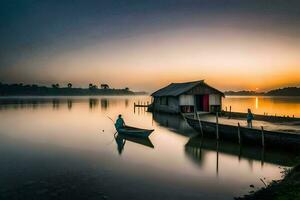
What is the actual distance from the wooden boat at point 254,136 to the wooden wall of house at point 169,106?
17.4 metres

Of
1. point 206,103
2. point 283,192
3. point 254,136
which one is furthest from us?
point 206,103

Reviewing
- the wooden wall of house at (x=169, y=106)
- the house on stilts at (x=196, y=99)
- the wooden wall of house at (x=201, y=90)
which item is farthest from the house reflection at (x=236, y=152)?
the wooden wall of house at (x=169, y=106)

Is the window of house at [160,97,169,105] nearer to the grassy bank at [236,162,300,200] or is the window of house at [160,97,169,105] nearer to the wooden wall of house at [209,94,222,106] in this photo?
the wooden wall of house at [209,94,222,106]

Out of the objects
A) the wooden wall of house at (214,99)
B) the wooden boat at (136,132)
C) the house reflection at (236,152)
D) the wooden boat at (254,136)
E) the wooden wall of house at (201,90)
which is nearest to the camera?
the house reflection at (236,152)

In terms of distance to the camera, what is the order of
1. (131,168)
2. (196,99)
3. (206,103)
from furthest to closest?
(196,99) → (206,103) → (131,168)

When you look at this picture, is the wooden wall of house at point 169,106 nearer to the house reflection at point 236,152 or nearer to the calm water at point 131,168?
the calm water at point 131,168

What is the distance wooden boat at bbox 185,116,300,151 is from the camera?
59.1 ft

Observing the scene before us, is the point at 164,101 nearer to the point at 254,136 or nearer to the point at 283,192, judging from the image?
the point at 254,136

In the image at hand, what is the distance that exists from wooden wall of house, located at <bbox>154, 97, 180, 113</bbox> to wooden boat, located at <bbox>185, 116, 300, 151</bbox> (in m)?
17.4

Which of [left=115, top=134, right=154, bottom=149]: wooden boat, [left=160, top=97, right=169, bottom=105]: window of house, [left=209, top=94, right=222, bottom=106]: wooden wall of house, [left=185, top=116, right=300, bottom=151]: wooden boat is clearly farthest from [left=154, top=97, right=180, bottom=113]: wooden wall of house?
[left=115, top=134, right=154, bottom=149]: wooden boat

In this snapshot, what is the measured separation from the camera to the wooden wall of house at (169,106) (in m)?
43.4

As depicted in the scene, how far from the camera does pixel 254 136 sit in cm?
2052

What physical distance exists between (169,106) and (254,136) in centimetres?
2603

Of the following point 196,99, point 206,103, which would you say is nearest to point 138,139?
point 206,103
